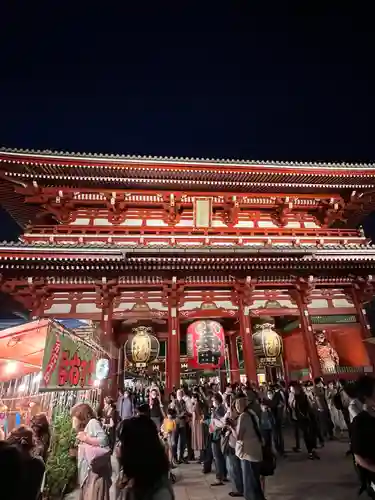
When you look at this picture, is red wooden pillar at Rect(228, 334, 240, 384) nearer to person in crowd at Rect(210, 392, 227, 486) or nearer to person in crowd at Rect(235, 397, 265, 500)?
person in crowd at Rect(210, 392, 227, 486)

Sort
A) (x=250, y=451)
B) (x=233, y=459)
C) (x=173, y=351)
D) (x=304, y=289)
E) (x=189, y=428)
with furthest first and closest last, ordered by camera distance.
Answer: (x=304, y=289) → (x=173, y=351) → (x=189, y=428) → (x=233, y=459) → (x=250, y=451)

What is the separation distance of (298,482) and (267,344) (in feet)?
21.3

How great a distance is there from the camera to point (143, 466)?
2.19m

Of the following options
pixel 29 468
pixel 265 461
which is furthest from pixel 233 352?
pixel 29 468

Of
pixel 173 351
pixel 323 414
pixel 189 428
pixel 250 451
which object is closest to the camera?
pixel 250 451

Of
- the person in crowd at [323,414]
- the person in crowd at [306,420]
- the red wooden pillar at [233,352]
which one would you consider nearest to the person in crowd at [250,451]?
the person in crowd at [306,420]

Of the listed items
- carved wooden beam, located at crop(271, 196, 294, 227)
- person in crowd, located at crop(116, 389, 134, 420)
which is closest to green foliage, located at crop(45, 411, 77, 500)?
person in crowd, located at crop(116, 389, 134, 420)

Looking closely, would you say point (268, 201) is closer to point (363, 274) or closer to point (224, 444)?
point (363, 274)

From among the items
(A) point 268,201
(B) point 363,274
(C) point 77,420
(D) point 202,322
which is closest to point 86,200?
(D) point 202,322

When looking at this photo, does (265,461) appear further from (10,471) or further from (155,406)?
(155,406)

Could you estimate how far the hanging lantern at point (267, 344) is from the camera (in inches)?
495

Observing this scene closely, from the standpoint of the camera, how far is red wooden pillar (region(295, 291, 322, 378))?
1212 cm

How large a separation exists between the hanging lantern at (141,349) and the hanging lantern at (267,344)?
14.4 ft

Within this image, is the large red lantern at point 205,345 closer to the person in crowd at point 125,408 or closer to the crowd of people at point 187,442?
the crowd of people at point 187,442
